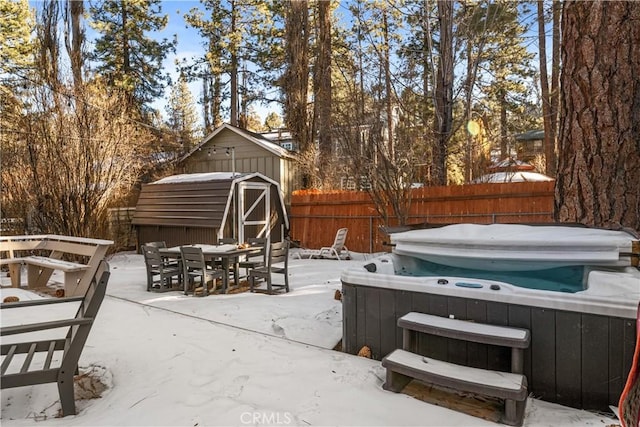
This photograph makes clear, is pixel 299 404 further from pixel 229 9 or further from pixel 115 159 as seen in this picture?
pixel 229 9

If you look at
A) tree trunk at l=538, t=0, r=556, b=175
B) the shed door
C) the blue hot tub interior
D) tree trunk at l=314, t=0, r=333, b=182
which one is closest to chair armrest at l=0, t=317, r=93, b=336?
the blue hot tub interior

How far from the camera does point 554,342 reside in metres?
2.54

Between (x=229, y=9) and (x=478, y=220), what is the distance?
564 inches

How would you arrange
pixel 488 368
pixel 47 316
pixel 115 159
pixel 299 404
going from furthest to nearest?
pixel 115 159, pixel 47 316, pixel 488 368, pixel 299 404

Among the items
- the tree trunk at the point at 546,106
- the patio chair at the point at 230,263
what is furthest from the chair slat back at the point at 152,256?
the tree trunk at the point at 546,106

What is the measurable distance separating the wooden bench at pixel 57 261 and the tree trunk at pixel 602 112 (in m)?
5.82

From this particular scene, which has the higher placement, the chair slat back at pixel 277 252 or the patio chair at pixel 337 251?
the chair slat back at pixel 277 252

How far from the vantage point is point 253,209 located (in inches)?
397

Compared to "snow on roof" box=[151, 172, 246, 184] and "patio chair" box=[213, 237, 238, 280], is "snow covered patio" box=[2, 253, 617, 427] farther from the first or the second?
"snow on roof" box=[151, 172, 246, 184]

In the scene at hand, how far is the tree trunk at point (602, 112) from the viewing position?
3.59 m

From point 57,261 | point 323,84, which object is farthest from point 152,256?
point 323,84

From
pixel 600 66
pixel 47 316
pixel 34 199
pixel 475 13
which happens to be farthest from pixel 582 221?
pixel 34 199

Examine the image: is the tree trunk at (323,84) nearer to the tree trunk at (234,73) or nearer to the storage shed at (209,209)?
the storage shed at (209,209)

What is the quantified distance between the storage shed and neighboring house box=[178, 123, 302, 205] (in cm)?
229
